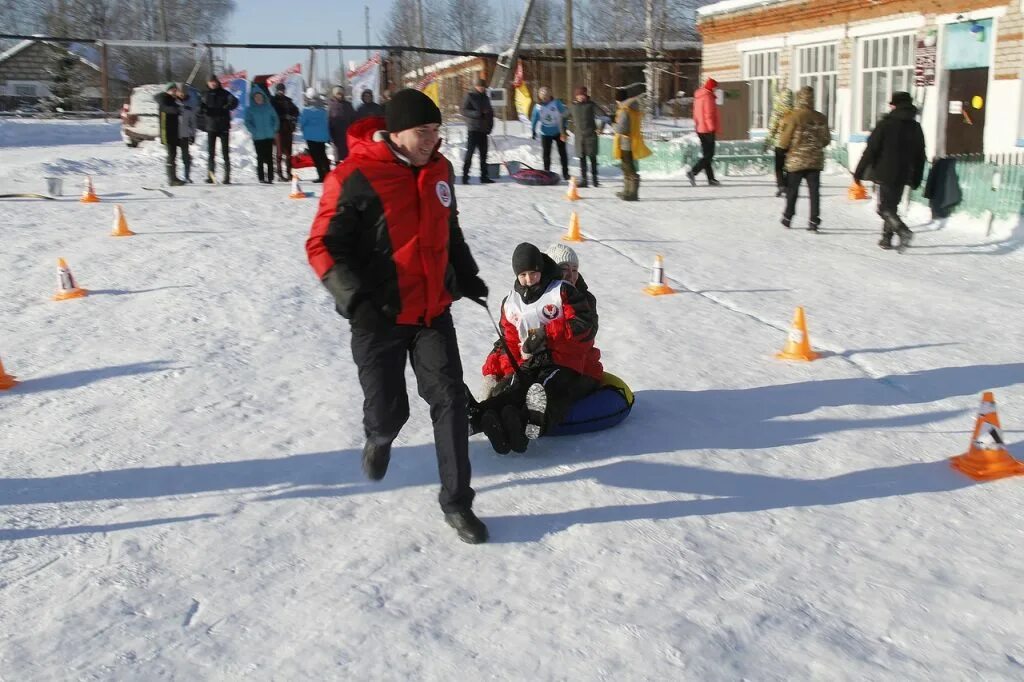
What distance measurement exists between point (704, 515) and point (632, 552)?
0.54m

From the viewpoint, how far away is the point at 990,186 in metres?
11.7

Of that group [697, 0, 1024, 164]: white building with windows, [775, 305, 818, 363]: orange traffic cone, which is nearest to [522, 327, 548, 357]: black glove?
[775, 305, 818, 363]: orange traffic cone

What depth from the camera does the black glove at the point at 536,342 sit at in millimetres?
5027

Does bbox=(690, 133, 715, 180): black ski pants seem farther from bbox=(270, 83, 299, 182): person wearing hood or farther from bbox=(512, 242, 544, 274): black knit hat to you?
bbox=(512, 242, 544, 274): black knit hat

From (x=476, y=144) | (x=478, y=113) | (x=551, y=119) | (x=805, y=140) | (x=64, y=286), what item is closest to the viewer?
(x=64, y=286)

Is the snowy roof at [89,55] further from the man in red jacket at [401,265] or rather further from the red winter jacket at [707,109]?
the man in red jacket at [401,265]

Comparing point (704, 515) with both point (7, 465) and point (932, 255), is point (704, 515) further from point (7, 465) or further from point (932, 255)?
point (932, 255)

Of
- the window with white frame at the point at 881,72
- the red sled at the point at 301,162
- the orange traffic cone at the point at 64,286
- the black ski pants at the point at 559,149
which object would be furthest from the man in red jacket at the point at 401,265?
the window with white frame at the point at 881,72

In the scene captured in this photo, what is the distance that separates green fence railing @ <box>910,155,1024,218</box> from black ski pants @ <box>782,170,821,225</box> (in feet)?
6.54

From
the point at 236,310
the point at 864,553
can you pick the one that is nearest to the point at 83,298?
the point at 236,310

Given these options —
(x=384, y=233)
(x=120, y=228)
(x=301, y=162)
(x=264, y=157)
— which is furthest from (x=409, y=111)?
(x=301, y=162)

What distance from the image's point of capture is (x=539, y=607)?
3311mm

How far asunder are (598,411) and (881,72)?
15.6 metres

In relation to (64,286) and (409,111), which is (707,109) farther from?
(409,111)
